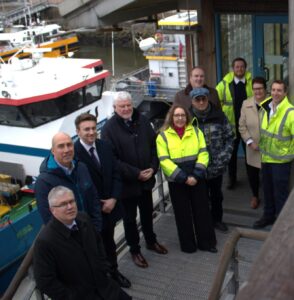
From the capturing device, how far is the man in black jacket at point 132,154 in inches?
176

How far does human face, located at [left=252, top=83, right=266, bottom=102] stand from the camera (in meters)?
5.14

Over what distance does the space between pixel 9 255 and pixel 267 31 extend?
16.3ft

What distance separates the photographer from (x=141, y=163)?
4.61 metres

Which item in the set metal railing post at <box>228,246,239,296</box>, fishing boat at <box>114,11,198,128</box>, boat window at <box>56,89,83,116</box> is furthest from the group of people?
A: fishing boat at <box>114,11,198,128</box>

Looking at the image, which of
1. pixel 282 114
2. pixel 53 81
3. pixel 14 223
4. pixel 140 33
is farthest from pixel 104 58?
pixel 282 114

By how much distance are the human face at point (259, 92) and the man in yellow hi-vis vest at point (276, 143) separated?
0.70 feet

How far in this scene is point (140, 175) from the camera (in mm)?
4543

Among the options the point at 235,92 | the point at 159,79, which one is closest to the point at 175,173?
the point at 235,92

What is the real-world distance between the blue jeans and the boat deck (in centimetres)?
40

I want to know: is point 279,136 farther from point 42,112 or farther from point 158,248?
point 42,112

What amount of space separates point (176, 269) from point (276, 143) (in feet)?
4.91

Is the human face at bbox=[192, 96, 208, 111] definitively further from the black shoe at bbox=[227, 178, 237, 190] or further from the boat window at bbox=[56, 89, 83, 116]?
the boat window at bbox=[56, 89, 83, 116]

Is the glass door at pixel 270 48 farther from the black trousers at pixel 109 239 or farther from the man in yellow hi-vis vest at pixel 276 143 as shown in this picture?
the black trousers at pixel 109 239

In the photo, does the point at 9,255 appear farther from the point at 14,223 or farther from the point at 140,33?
the point at 140,33
